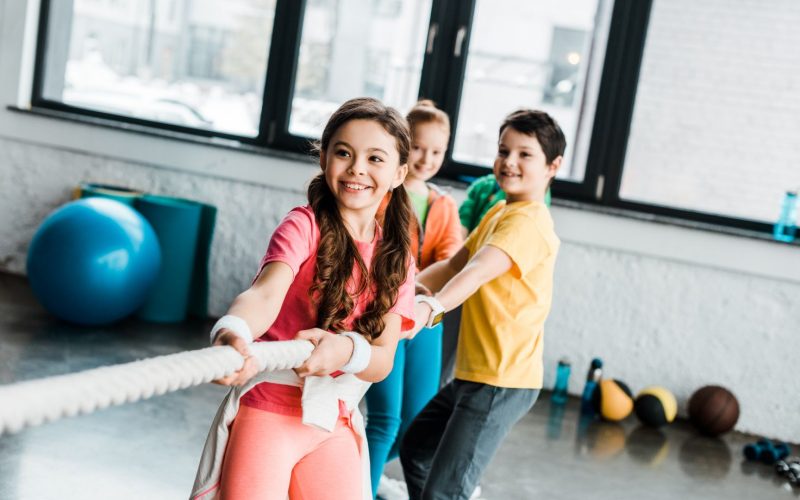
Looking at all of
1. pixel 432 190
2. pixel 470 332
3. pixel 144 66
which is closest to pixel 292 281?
pixel 470 332

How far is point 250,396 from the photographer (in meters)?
1.49

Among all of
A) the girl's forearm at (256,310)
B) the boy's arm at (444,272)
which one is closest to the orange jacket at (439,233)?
the boy's arm at (444,272)

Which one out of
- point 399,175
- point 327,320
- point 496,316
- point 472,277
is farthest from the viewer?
point 496,316

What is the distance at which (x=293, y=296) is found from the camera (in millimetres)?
1513

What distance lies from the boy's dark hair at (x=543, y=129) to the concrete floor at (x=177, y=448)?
3.98ft

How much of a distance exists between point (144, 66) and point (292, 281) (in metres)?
3.94

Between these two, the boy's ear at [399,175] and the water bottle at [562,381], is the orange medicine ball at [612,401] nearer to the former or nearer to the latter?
the water bottle at [562,381]

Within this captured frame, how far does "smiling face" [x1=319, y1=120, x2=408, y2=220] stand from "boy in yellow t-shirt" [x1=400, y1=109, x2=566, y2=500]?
0.33m

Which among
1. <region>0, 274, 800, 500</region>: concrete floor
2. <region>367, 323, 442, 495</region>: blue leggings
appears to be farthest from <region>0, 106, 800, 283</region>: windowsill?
<region>367, 323, 442, 495</region>: blue leggings

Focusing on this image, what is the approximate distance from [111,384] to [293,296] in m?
0.60

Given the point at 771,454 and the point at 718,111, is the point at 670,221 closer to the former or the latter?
the point at 718,111

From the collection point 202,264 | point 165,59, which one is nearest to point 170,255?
point 202,264

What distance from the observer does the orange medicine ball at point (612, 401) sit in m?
3.99

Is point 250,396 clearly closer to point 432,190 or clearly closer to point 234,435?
point 234,435
